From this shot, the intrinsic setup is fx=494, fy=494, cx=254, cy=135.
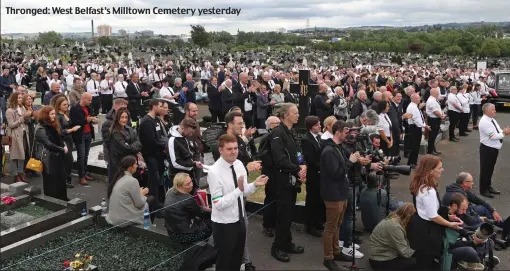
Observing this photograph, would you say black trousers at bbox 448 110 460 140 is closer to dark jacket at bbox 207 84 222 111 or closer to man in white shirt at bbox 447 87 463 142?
man in white shirt at bbox 447 87 463 142

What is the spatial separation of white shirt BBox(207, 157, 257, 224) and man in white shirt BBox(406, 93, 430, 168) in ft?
23.8

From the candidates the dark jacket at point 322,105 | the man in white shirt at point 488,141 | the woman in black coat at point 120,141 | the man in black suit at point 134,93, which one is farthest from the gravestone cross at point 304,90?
the woman in black coat at point 120,141

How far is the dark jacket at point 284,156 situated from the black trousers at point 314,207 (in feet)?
3.32

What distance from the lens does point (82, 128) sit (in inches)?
362

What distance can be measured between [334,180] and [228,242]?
63.1 inches

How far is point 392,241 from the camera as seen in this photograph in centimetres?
593

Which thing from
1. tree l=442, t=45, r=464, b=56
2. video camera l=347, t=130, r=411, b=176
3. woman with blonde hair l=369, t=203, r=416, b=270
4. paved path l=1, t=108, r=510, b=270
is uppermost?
tree l=442, t=45, r=464, b=56

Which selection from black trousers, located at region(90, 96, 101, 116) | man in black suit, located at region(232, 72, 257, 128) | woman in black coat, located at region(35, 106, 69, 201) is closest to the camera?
woman in black coat, located at region(35, 106, 69, 201)

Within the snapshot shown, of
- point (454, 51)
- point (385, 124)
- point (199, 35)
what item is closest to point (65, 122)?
point (385, 124)

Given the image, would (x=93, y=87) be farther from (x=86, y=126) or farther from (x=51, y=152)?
(x=51, y=152)

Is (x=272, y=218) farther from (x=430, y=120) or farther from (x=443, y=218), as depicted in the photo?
(x=430, y=120)

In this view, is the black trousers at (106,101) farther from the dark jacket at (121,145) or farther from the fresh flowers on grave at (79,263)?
the fresh flowers on grave at (79,263)

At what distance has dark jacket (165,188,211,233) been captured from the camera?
5.74 metres

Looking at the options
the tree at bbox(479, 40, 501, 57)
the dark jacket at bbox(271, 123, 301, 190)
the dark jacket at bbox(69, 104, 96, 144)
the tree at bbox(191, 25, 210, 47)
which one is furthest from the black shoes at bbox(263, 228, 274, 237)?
the tree at bbox(191, 25, 210, 47)
